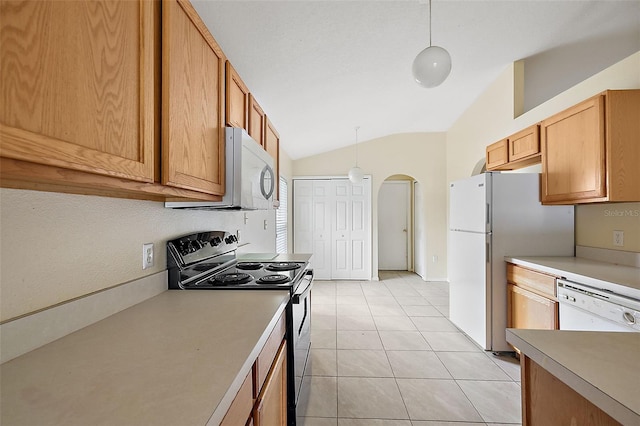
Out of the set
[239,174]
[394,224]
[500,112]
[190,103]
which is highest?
[500,112]

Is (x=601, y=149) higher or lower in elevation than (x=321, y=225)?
higher

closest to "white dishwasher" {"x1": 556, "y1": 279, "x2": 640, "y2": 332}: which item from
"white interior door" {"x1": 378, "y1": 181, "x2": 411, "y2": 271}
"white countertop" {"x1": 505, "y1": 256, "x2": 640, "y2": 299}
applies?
"white countertop" {"x1": 505, "y1": 256, "x2": 640, "y2": 299}

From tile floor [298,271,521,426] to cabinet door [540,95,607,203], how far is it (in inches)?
58.4

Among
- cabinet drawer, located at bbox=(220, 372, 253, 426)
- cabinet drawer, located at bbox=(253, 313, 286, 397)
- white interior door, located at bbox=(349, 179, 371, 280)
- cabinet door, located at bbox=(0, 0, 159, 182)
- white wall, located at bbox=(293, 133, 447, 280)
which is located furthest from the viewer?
white interior door, located at bbox=(349, 179, 371, 280)

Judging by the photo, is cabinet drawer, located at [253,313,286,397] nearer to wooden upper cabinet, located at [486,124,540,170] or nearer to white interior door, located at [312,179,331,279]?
wooden upper cabinet, located at [486,124,540,170]

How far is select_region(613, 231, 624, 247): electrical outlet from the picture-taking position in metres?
2.11

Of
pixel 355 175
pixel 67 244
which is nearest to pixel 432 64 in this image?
pixel 67 244

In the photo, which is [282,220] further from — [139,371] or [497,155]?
[139,371]

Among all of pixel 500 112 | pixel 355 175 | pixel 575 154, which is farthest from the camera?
pixel 355 175

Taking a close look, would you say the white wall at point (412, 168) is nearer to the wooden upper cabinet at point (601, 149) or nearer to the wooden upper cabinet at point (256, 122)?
the wooden upper cabinet at point (601, 149)

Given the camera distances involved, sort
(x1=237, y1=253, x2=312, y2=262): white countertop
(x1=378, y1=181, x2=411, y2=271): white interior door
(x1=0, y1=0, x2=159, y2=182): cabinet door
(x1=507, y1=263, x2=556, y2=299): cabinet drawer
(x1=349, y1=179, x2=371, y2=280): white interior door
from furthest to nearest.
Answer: (x1=378, y1=181, x2=411, y2=271): white interior door
(x1=349, y1=179, x2=371, y2=280): white interior door
(x1=237, y1=253, x2=312, y2=262): white countertop
(x1=507, y1=263, x2=556, y2=299): cabinet drawer
(x1=0, y1=0, x2=159, y2=182): cabinet door

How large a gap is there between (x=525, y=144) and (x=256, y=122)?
2474mm

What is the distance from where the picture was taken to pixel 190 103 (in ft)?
3.48

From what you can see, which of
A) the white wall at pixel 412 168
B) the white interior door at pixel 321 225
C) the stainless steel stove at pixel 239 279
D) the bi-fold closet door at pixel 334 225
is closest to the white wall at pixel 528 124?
the white wall at pixel 412 168
